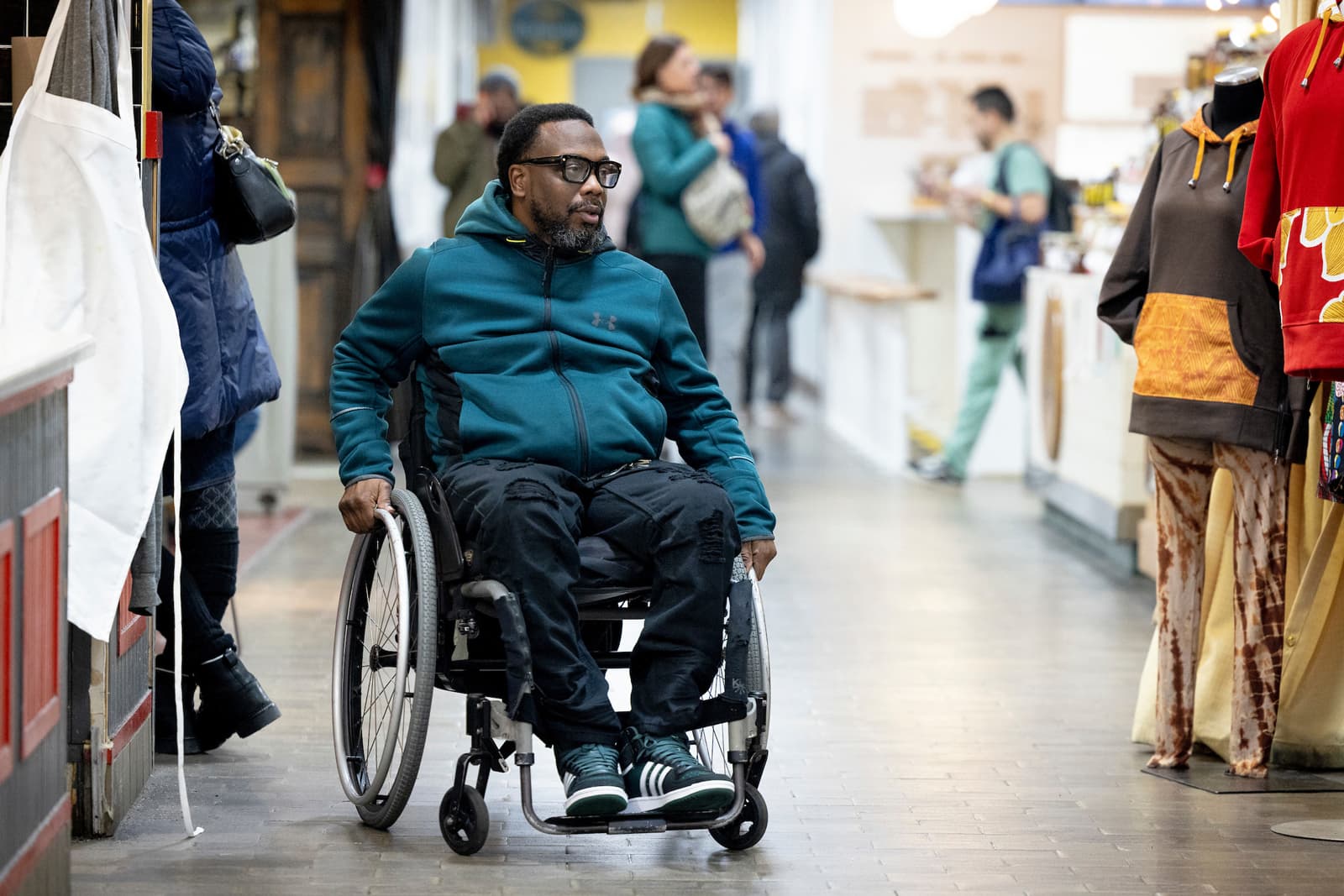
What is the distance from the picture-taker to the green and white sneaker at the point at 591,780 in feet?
A: 9.78

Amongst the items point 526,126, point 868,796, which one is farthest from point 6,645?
point 868,796

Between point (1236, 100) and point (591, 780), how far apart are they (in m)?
1.84

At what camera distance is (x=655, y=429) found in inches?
132

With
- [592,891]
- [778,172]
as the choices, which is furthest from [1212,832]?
[778,172]

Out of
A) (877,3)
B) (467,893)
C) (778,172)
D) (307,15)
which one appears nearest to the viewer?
(467,893)

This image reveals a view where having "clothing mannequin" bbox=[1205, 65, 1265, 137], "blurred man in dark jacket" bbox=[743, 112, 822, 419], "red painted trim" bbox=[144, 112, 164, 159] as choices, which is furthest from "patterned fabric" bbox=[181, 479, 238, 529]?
"blurred man in dark jacket" bbox=[743, 112, 822, 419]

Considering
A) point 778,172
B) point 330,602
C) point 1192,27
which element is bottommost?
point 330,602

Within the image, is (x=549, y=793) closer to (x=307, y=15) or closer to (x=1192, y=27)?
(x=307, y=15)

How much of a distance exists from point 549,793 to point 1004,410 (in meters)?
5.51

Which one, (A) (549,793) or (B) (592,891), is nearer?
(B) (592,891)

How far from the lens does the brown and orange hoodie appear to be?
364 cm

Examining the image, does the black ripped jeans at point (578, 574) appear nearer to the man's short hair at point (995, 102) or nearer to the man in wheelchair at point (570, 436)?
the man in wheelchair at point (570, 436)

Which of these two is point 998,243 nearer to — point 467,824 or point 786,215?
point 786,215

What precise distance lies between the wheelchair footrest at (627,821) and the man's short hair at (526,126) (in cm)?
112
